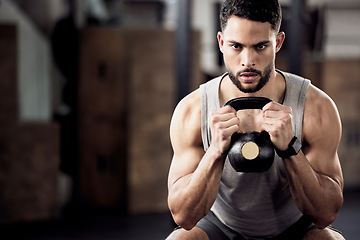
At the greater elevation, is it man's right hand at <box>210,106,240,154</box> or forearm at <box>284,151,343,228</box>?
man's right hand at <box>210,106,240,154</box>

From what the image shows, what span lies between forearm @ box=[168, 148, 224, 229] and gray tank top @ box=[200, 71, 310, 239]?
13cm

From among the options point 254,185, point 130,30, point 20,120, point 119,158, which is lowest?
point 119,158

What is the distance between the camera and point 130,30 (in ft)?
11.1

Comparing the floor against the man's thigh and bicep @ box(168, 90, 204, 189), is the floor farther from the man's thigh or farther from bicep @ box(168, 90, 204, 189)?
bicep @ box(168, 90, 204, 189)

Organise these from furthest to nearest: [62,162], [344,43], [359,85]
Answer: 1. [344,43]
2. [359,85]
3. [62,162]

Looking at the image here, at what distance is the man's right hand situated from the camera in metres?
1.09

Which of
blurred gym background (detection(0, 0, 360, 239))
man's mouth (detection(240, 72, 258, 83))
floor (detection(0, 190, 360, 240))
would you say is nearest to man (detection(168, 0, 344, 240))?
man's mouth (detection(240, 72, 258, 83))

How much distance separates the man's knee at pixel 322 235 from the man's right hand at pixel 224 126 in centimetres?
42

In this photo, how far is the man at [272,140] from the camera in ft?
3.67

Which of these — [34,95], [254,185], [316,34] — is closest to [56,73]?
[34,95]

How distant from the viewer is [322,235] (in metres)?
1.28

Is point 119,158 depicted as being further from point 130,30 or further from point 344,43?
point 344,43

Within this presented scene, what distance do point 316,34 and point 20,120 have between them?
10.8 feet

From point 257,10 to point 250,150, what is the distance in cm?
36
